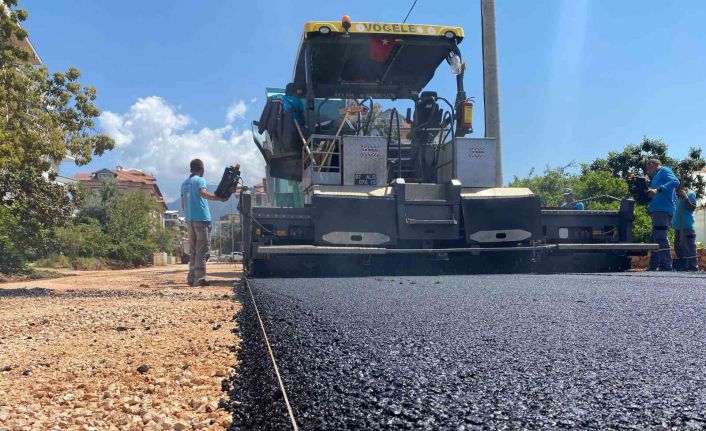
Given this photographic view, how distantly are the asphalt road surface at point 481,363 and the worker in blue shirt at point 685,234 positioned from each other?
11.6ft

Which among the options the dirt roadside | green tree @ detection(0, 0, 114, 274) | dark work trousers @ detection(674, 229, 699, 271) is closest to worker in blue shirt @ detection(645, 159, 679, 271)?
dark work trousers @ detection(674, 229, 699, 271)

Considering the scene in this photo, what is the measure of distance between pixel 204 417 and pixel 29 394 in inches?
31.0

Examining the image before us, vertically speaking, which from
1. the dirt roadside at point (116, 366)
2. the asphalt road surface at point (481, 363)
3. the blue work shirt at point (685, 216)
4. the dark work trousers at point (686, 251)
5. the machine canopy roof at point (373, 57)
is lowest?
the dirt roadside at point (116, 366)

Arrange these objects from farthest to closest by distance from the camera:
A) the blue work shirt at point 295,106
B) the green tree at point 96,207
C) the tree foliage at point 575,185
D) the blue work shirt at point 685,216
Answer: the green tree at point 96,207, the tree foliage at point 575,185, the blue work shirt at point 295,106, the blue work shirt at point 685,216

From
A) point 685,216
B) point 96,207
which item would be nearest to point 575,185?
point 685,216

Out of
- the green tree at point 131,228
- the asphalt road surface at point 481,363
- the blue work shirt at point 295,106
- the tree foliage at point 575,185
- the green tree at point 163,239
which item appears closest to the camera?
the asphalt road surface at point 481,363

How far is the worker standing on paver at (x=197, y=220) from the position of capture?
22.1ft

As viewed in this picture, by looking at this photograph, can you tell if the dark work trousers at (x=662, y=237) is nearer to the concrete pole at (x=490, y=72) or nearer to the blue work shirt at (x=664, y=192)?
the blue work shirt at (x=664, y=192)

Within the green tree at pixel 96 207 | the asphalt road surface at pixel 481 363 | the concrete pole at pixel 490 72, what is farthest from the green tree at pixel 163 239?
the asphalt road surface at pixel 481 363

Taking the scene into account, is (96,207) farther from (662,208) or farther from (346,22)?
(662,208)

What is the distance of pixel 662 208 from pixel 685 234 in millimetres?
503

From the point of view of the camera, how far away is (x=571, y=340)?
2453 mm

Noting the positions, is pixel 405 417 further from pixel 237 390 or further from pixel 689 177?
pixel 689 177

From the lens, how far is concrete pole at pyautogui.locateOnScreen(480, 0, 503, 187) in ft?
31.4
